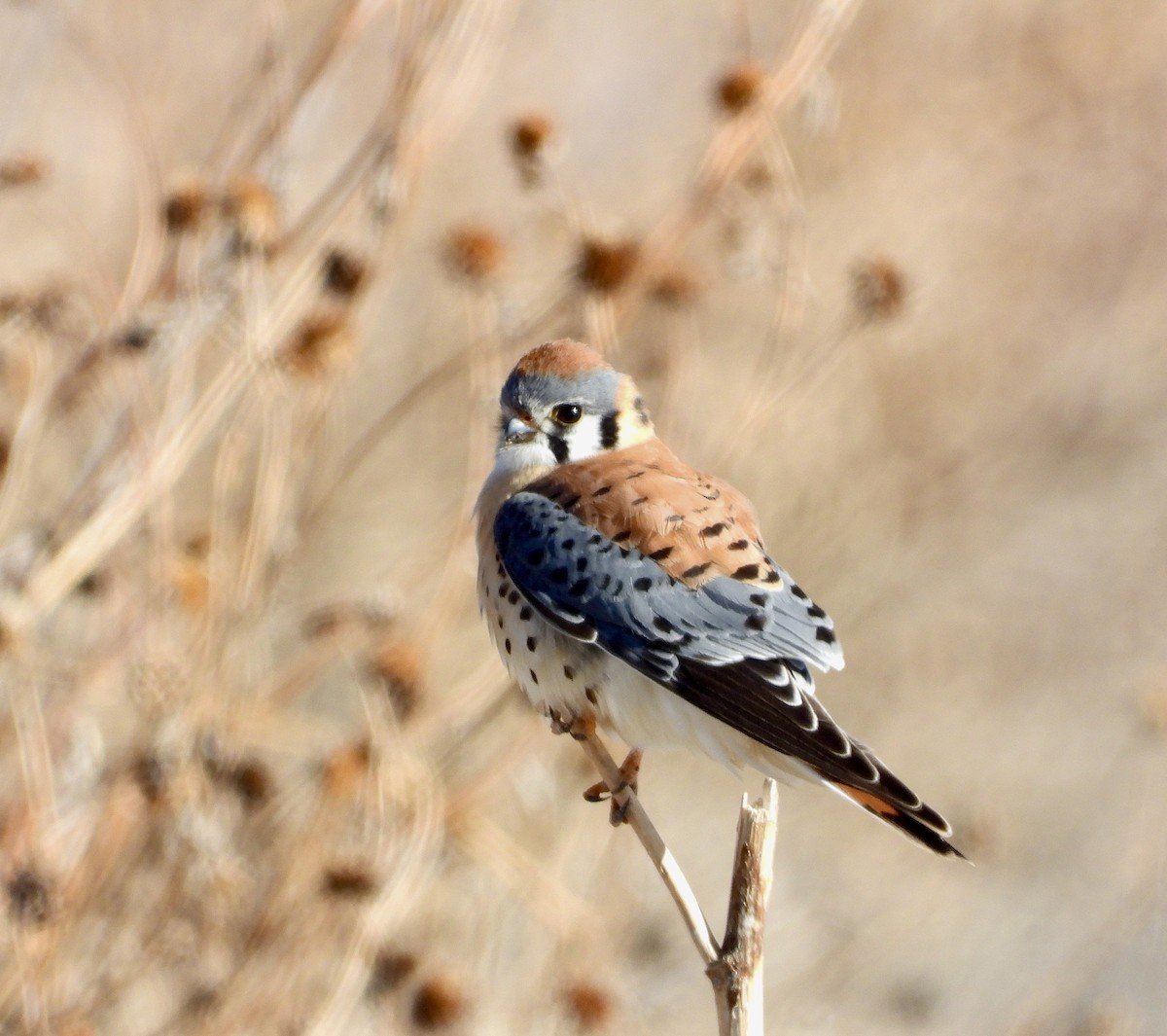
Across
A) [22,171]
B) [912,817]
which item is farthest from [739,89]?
[912,817]

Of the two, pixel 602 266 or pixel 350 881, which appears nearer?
pixel 602 266

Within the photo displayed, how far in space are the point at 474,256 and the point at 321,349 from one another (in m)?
0.44

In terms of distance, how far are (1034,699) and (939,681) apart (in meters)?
0.55

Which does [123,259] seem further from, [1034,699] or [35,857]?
[1034,699]

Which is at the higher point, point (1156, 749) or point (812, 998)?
point (1156, 749)

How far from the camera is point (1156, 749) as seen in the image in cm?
632

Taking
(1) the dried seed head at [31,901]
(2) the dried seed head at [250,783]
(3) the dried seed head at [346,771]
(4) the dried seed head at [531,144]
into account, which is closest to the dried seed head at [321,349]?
(4) the dried seed head at [531,144]

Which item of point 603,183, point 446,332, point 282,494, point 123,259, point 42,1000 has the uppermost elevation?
point 603,183

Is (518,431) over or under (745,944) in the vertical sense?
over

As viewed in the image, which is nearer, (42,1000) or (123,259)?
(42,1000)

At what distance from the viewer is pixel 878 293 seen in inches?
154

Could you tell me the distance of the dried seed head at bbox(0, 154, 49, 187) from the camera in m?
3.55

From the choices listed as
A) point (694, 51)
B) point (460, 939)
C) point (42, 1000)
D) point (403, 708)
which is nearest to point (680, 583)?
point (403, 708)

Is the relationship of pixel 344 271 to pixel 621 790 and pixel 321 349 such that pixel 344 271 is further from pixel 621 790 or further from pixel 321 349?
pixel 621 790
